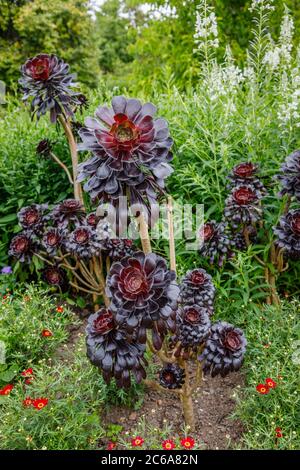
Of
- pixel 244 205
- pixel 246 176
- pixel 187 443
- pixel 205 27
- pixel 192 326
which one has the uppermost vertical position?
pixel 205 27

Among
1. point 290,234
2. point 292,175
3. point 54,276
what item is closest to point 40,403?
point 54,276

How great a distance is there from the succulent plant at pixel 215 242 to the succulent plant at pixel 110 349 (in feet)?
3.11

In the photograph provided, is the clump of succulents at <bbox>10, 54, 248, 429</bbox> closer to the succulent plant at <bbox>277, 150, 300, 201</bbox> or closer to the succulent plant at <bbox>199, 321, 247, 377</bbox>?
the succulent plant at <bbox>199, 321, 247, 377</bbox>

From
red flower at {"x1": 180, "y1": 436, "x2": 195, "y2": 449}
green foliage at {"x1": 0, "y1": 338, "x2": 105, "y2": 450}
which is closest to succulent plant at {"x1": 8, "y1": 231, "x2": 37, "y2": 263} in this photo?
green foliage at {"x1": 0, "y1": 338, "x2": 105, "y2": 450}

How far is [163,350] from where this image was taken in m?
2.06

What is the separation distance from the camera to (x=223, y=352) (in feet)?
5.95

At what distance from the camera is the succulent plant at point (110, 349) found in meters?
1.74

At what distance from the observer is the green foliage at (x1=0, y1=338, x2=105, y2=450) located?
1.85 m

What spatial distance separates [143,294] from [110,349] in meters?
0.36

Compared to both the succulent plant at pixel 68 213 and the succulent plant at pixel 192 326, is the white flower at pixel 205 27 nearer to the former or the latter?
the succulent plant at pixel 68 213

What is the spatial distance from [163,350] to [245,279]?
0.69m

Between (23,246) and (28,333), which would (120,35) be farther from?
(28,333)

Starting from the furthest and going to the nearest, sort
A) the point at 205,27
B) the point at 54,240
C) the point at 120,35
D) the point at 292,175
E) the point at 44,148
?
the point at 120,35
the point at 44,148
the point at 205,27
the point at 54,240
the point at 292,175

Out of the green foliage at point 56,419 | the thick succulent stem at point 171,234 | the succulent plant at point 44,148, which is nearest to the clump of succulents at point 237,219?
the thick succulent stem at point 171,234
